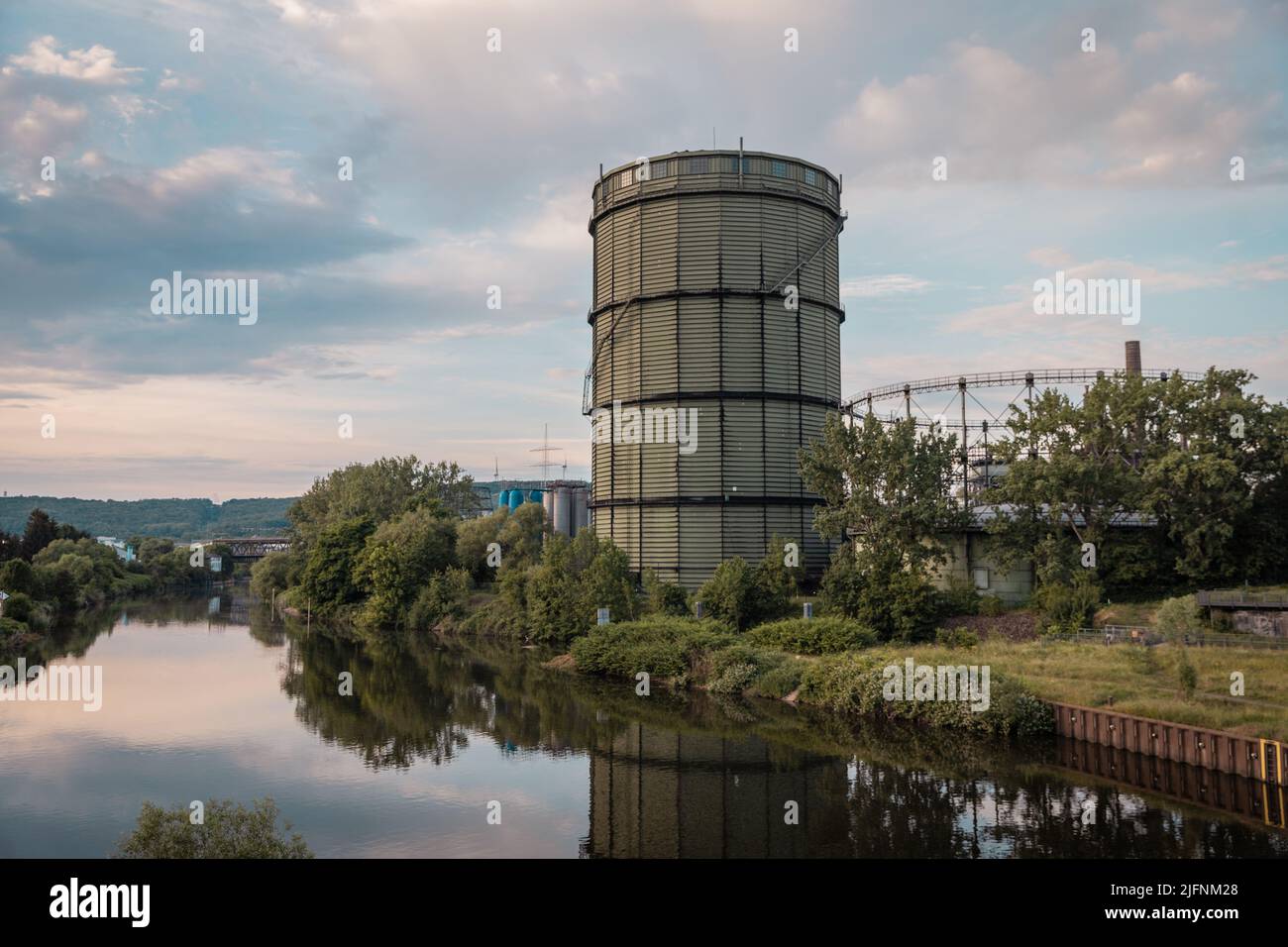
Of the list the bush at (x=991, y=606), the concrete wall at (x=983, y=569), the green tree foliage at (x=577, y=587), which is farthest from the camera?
the green tree foliage at (x=577, y=587)

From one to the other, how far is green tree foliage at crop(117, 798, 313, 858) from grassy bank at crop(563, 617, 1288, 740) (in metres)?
18.6

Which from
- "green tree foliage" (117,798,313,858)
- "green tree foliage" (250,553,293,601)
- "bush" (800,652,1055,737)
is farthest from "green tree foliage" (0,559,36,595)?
"green tree foliage" (117,798,313,858)

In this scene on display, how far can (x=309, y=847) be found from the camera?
53.3ft

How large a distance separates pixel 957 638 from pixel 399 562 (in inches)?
1410

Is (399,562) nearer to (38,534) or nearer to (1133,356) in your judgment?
(1133,356)

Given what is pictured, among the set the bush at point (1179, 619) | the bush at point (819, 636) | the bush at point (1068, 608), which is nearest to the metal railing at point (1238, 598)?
the bush at point (1179, 619)

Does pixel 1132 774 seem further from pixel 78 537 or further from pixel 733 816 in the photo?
pixel 78 537

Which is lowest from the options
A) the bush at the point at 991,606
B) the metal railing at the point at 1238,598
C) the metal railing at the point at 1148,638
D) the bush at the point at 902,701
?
the bush at the point at 902,701

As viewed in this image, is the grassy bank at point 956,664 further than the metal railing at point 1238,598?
No

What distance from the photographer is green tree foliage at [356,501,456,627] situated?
54.7 m

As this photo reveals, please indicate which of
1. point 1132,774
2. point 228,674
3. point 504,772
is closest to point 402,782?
point 504,772

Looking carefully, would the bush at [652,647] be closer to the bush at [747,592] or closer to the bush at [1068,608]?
the bush at [747,592]

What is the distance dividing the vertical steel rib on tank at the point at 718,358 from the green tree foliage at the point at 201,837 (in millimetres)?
29139

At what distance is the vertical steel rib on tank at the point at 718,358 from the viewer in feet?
135
